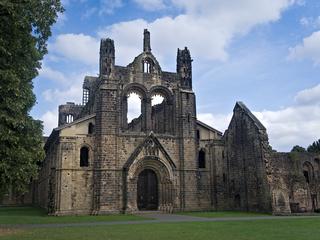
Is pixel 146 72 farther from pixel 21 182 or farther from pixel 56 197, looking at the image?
Answer: pixel 21 182

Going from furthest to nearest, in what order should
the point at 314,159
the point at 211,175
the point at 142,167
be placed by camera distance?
the point at 314,159, the point at 211,175, the point at 142,167

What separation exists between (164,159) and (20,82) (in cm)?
1745

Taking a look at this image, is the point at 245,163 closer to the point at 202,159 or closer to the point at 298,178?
the point at 202,159

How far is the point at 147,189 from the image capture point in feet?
111

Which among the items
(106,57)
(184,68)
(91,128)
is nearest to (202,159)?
(184,68)

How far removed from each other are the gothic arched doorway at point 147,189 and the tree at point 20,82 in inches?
643

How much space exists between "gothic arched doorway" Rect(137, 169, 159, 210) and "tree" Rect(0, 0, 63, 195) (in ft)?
53.6

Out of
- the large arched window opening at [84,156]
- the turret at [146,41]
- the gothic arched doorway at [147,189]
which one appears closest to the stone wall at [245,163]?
the gothic arched doorway at [147,189]

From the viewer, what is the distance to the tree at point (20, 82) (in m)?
16.1

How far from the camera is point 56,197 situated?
2973cm

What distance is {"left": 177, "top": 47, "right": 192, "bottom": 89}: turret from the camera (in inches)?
1391

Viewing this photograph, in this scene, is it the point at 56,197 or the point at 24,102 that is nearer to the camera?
the point at 24,102

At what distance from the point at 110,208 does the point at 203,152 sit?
10119 mm

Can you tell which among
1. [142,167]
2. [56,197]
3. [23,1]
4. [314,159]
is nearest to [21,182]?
[23,1]
